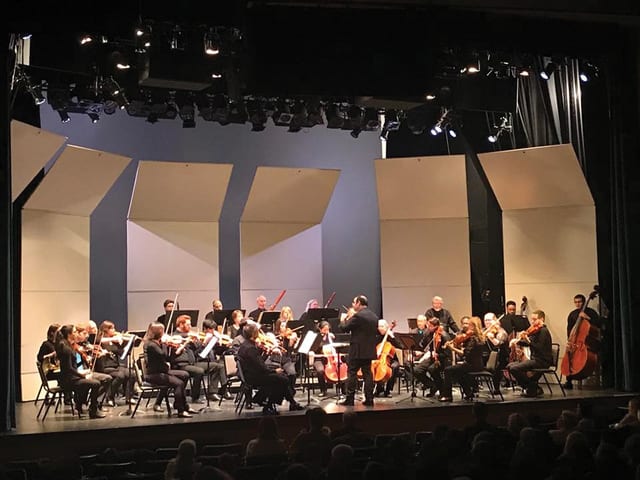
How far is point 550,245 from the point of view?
41.7 feet

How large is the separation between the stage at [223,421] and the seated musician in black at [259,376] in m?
0.21

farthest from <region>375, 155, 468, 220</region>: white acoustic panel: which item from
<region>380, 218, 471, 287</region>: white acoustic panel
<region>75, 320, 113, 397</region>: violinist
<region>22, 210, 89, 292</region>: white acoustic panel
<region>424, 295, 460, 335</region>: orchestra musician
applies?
<region>75, 320, 113, 397</region>: violinist

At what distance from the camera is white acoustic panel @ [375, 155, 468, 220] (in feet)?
43.7

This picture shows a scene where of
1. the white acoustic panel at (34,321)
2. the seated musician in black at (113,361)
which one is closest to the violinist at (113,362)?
the seated musician in black at (113,361)

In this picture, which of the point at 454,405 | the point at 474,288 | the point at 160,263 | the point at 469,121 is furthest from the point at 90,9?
the point at 474,288

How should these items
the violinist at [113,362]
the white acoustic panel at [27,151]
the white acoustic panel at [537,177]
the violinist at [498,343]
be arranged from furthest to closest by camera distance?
the white acoustic panel at [537,177]
the violinist at [498,343]
the white acoustic panel at [27,151]
the violinist at [113,362]

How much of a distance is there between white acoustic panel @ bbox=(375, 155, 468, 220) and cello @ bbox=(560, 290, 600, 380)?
341cm

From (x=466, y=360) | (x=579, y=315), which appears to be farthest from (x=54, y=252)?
(x=579, y=315)

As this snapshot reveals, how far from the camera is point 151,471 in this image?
5.60m

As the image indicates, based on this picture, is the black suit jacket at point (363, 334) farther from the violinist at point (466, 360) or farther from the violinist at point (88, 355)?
the violinist at point (88, 355)

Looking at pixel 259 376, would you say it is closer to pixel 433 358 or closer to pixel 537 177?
pixel 433 358

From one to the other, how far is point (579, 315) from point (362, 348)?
3.37 metres

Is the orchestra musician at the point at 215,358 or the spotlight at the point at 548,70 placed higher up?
the spotlight at the point at 548,70

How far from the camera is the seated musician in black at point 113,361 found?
10.2 meters
